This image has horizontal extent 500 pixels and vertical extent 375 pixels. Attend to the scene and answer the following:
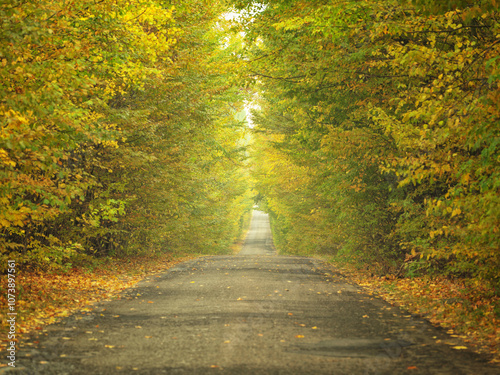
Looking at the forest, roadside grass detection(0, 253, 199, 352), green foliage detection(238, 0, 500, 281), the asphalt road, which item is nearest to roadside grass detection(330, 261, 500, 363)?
the forest

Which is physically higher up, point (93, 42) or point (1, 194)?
point (93, 42)

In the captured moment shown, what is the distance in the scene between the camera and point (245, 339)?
279 inches

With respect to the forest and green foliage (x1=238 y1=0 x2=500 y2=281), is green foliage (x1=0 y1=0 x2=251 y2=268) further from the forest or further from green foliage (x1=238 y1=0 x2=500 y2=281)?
green foliage (x1=238 y1=0 x2=500 y2=281)

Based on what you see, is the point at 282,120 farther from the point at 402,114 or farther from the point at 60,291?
the point at 60,291

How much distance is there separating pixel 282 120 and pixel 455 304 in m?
18.7

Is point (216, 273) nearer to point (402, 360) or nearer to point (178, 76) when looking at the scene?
point (178, 76)

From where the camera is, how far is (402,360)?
20.0 feet

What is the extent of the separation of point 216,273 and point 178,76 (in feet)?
23.8

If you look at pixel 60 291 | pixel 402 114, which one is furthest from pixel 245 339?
pixel 402 114

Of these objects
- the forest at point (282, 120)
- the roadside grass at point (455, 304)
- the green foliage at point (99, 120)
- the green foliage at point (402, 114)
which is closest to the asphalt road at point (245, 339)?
the roadside grass at point (455, 304)

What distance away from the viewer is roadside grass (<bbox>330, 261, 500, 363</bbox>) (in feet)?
23.4

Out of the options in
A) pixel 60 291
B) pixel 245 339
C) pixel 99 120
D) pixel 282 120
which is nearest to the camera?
pixel 245 339

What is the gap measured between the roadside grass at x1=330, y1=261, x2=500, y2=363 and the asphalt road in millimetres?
357

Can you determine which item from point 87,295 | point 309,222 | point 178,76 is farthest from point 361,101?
point 309,222
